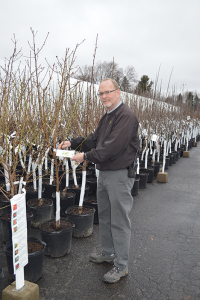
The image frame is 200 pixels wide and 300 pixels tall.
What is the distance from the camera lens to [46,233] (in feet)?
8.96

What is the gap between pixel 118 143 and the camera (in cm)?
216

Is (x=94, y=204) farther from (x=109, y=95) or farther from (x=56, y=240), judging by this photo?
(x=109, y=95)

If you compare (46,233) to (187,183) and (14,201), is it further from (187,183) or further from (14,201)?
(187,183)

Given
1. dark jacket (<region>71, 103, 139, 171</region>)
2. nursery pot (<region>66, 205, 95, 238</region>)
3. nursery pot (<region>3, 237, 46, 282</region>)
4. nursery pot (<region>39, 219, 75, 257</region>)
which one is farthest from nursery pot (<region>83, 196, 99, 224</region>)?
dark jacket (<region>71, 103, 139, 171</region>)

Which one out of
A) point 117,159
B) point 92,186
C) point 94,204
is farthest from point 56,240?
point 92,186

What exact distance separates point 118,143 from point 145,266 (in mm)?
1537

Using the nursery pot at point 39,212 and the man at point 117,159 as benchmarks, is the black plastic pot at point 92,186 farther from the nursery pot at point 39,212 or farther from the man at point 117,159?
the man at point 117,159

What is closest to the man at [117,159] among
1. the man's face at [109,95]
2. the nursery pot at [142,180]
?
the man's face at [109,95]

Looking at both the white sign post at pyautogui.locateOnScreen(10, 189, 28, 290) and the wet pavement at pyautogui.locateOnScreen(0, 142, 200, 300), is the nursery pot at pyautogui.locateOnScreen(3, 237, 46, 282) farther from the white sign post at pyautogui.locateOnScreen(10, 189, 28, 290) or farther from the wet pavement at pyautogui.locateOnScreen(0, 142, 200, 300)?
the white sign post at pyautogui.locateOnScreen(10, 189, 28, 290)

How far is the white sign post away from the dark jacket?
0.77 metres

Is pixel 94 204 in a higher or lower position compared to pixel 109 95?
lower

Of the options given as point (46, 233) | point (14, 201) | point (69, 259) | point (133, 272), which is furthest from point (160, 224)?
point (14, 201)

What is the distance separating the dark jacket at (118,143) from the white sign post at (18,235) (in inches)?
30.3

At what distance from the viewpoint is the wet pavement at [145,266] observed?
2264 mm
